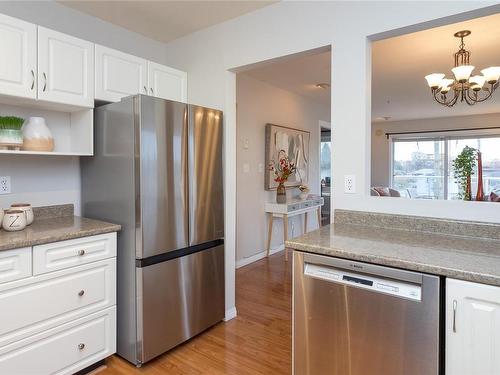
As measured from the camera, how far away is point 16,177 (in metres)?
2.13

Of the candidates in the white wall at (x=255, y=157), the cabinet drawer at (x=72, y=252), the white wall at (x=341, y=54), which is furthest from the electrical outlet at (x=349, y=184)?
the white wall at (x=255, y=157)

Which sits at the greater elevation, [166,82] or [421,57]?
[421,57]

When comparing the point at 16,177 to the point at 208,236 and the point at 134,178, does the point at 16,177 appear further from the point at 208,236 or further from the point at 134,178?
the point at 208,236

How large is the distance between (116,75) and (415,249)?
217 centimetres

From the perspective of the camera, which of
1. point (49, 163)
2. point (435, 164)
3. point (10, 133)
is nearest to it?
point (10, 133)

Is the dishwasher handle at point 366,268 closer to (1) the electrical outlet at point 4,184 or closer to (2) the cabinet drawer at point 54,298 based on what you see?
(2) the cabinet drawer at point 54,298

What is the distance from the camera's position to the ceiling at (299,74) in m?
3.49

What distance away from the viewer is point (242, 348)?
222 cm

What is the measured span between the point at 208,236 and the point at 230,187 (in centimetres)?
46

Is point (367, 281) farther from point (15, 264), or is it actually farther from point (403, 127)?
point (403, 127)

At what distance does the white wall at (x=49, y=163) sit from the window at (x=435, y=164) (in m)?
6.83

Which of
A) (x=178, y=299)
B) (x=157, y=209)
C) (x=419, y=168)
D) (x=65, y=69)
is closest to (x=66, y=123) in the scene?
(x=65, y=69)

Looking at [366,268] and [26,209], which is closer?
[366,268]

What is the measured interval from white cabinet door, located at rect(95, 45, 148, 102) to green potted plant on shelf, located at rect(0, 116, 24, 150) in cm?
50
